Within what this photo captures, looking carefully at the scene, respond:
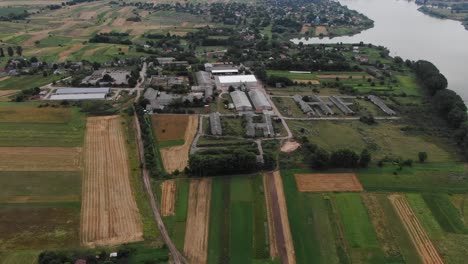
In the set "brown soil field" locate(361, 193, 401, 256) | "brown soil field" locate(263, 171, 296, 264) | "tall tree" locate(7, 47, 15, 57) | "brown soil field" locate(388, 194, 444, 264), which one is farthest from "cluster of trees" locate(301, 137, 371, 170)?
"tall tree" locate(7, 47, 15, 57)

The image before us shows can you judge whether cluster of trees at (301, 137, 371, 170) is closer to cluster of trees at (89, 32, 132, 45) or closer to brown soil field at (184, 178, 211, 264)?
brown soil field at (184, 178, 211, 264)

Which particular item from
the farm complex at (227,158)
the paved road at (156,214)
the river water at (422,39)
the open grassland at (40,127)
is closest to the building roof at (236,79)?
the farm complex at (227,158)

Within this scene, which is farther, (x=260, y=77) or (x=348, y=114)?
(x=260, y=77)

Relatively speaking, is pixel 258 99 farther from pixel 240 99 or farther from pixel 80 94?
pixel 80 94

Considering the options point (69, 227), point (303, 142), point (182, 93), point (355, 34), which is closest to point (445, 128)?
point (303, 142)

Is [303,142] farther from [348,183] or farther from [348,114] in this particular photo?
[348,114]

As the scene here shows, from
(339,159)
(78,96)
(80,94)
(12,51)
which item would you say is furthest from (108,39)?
(339,159)
